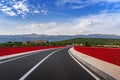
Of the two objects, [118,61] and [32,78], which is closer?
[32,78]

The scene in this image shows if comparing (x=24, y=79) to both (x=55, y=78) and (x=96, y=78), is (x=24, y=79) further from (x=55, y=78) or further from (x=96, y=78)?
(x=96, y=78)

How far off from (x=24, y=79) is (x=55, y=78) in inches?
54.2

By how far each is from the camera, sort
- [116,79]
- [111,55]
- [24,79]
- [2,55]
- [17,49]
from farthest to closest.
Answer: [17,49], [2,55], [111,55], [24,79], [116,79]

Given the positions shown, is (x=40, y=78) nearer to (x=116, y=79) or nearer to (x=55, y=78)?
(x=55, y=78)

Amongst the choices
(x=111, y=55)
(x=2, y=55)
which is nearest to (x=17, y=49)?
(x=2, y=55)

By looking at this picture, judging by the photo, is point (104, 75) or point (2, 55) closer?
point (104, 75)

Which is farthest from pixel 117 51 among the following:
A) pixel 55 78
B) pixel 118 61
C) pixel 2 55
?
pixel 2 55

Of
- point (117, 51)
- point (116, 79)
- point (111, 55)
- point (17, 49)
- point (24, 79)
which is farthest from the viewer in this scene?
point (17, 49)

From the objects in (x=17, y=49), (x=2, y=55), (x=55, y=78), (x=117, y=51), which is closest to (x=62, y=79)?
(x=55, y=78)

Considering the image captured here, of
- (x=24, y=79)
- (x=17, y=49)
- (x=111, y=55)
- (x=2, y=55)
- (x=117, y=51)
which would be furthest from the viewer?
(x=17, y=49)

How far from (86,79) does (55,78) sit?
4.52ft

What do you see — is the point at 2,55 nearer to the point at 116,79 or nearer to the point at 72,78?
the point at 72,78

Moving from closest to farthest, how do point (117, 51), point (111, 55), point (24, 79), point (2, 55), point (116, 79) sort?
point (116, 79) → point (24, 79) → point (117, 51) → point (111, 55) → point (2, 55)

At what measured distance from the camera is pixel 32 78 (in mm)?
13906
